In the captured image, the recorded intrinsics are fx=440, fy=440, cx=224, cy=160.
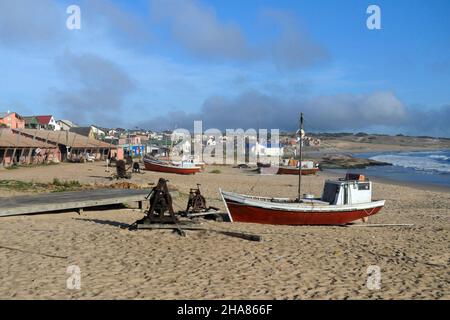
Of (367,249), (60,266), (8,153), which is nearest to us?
(60,266)

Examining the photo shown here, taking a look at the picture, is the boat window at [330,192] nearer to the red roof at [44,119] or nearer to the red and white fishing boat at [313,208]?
the red and white fishing boat at [313,208]

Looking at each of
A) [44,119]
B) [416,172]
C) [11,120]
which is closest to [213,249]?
[416,172]

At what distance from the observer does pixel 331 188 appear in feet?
59.4

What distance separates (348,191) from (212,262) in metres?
9.45

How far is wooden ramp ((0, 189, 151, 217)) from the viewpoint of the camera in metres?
15.0

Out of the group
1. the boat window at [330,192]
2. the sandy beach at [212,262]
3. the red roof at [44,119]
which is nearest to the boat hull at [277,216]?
the sandy beach at [212,262]

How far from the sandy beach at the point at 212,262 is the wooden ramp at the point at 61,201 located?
34 cm

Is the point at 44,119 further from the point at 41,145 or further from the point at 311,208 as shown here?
the point at 311,208

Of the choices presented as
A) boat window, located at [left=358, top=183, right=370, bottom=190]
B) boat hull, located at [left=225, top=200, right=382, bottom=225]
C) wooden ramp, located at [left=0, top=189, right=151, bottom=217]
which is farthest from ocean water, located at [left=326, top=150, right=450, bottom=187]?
wooden ramp, located at [left=0, top=189, right=151, bottom=217]
